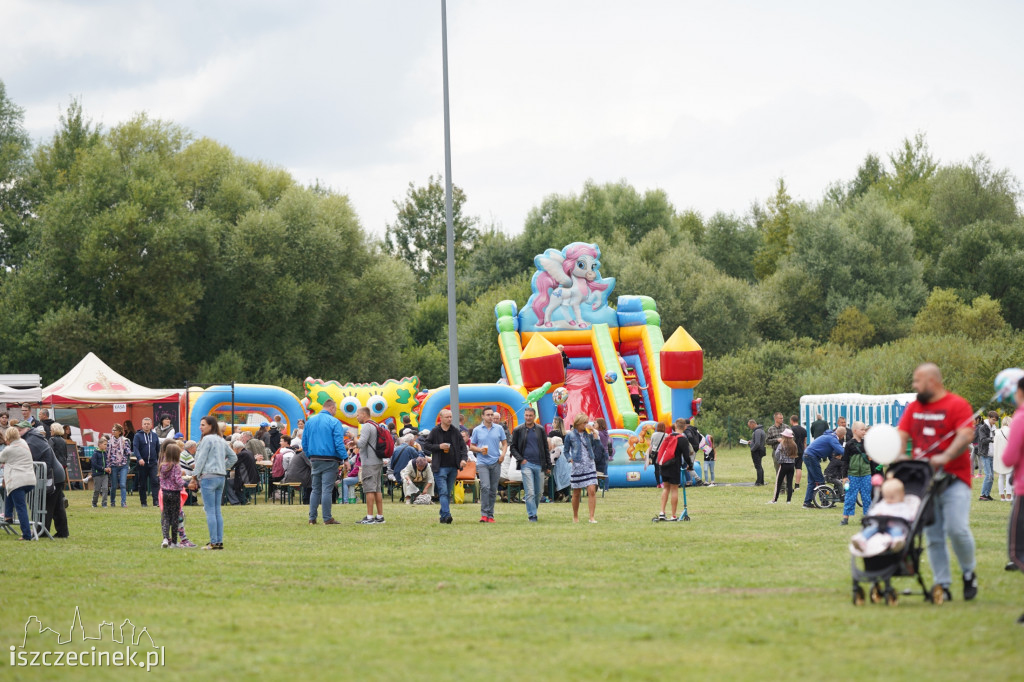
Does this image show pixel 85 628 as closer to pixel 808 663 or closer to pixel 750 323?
pixel 808 663

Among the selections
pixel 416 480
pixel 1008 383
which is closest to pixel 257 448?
pixel 416 480

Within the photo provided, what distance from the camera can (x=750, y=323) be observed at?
51.7 metres

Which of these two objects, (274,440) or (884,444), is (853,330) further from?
(884,444)

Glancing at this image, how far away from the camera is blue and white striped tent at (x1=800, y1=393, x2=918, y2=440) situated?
92.0ft

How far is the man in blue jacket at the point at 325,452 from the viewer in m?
15.9

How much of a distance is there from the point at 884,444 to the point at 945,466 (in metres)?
0.45

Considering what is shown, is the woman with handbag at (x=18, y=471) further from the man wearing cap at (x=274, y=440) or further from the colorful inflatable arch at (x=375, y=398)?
the colorful inflatable arch at (x=375, y=398)

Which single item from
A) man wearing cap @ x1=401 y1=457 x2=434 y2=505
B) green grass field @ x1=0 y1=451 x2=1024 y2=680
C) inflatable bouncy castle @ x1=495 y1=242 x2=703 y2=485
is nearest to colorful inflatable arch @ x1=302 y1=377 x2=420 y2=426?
inflatable bouncy castle @ x1=495 y1=242 x2=703 y2=485

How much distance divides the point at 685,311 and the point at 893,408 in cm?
2283

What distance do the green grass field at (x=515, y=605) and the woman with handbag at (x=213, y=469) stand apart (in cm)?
35

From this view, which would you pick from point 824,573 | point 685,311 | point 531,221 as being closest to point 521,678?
point 824,573

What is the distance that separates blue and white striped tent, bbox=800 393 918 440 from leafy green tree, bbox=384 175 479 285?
37648 mm

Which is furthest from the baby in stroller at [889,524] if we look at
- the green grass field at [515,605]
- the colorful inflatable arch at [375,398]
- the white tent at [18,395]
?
the colorful inflatable arch at [375,398]

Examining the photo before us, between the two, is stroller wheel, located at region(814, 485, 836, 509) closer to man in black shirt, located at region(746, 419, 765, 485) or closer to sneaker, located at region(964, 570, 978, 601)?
man in black shirt, located at region(746, 419, 765, 485)
